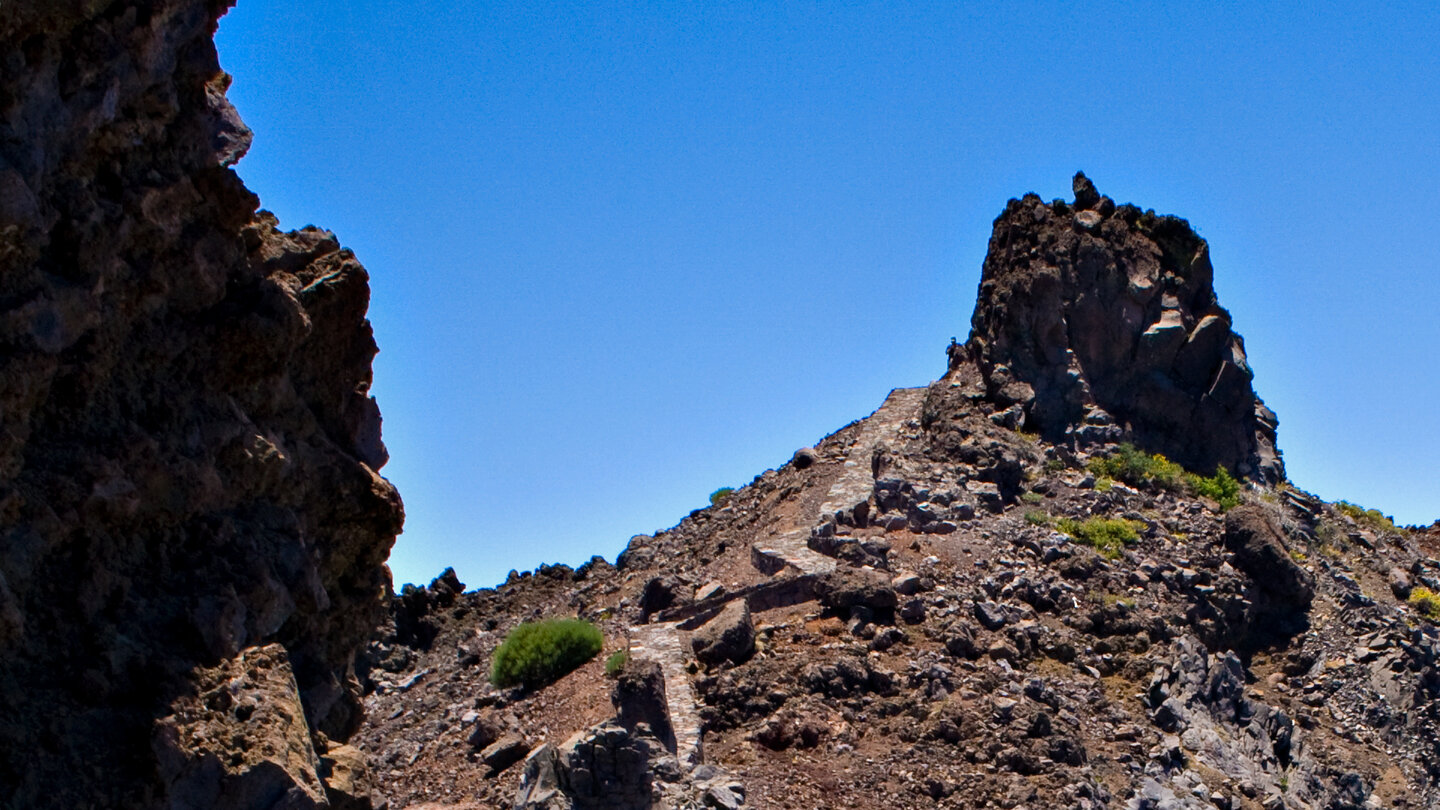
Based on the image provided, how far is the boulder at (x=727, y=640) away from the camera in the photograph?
21.9 meters

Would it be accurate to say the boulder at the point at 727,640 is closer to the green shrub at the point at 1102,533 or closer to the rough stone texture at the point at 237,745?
the green shrub at the point at 1102,533

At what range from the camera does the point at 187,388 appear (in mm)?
10922

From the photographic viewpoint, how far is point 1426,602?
29.9 meters

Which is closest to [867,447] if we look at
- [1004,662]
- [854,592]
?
[854,592]

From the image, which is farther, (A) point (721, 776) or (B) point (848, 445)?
(B) point (848, 445)

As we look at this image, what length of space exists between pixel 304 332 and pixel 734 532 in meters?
17.6

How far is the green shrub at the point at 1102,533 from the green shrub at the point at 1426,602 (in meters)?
5.58

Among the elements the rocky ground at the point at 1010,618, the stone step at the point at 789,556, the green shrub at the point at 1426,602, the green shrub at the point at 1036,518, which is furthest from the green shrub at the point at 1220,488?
the stone step at the point at 789,556

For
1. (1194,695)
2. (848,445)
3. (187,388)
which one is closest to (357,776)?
(187,388)

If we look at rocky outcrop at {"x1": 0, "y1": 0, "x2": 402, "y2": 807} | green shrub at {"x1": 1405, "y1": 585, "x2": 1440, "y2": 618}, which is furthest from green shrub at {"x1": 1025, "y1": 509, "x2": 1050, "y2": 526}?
rocky outcrop at {"x1": 0, "y1": 0, "x2": 402, "y2": 807}

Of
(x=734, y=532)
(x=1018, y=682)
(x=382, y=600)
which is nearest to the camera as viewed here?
(x=382, y=600)

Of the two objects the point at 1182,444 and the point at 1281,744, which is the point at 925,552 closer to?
the point at 1281,744

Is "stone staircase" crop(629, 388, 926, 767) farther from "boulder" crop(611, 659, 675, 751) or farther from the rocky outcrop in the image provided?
the rocky outcrop

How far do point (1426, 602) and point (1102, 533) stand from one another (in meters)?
6.47
